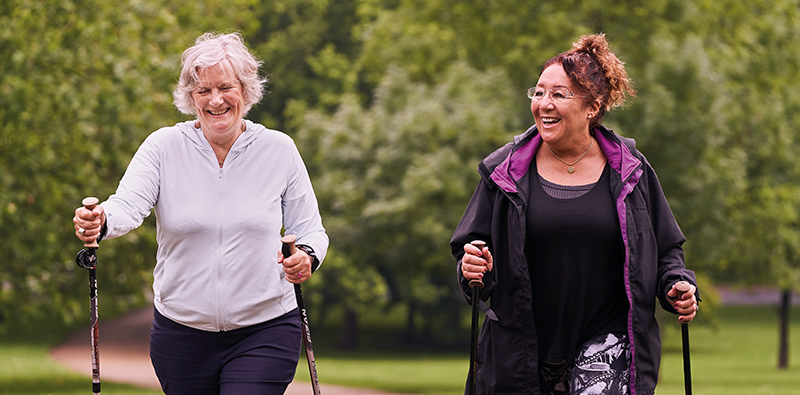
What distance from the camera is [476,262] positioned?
11.2 feet

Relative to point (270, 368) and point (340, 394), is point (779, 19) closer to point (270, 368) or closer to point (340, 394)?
point (340, 394)

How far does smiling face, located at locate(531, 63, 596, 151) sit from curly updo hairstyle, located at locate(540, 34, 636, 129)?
4 centimetres

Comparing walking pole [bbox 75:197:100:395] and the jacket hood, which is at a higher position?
the jacket hood

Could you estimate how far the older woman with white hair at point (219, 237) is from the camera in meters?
3.39

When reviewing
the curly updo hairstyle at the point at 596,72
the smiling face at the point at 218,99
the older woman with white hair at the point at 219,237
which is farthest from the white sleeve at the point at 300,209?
the curly updo hairstyle at the point at 596,72

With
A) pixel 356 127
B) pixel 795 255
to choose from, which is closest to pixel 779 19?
pixel 795 255

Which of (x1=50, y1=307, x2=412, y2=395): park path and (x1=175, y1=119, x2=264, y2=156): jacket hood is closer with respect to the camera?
(x1=175, y1=119, x2=264, y2=156): jacket hood

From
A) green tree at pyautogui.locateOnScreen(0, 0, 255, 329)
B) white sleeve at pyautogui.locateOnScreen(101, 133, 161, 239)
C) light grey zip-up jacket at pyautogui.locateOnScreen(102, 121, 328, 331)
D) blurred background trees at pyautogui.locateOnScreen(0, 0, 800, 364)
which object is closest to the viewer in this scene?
white sleeve at pyautogui.locateOnScreen(101, 133, 161, 239)

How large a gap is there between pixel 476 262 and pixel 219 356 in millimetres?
1005

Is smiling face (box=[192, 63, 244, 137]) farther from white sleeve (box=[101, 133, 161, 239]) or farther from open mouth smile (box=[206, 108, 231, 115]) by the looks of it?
white sleeve (box=[101, 133, 161, 239])

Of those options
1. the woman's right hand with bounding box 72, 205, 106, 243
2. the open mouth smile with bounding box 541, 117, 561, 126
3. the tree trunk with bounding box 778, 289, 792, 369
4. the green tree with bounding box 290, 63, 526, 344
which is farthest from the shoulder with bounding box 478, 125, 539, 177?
the tree trunk with bounding box 778, 289, 792, 369

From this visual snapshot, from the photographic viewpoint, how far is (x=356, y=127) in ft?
55.8

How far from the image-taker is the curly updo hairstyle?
3.61 metres

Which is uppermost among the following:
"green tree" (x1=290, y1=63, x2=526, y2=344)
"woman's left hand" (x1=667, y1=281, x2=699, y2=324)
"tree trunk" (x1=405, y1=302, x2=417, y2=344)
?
"green tree" (x1=290, y1=63, x2=526, y2=344)
